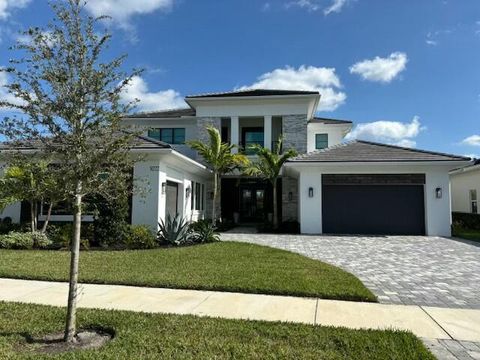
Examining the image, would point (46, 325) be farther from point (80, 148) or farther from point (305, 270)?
point (305, 270)

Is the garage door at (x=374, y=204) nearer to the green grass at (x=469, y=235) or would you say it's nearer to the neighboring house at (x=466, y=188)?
the green grass at (x=469, y=235)

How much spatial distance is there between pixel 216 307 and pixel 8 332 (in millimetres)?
2825

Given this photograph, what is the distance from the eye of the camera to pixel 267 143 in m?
22.4

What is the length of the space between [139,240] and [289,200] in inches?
453

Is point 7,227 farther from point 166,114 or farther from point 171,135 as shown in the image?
point 166,114

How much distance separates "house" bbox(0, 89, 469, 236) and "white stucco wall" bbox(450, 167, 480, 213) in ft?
20.3

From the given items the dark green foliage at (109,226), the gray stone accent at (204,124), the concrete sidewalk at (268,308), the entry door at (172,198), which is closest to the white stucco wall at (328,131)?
the gray stone accent at (204,124)

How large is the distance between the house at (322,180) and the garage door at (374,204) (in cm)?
4

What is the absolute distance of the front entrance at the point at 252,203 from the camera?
24172 mm

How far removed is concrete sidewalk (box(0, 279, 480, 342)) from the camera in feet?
16.5

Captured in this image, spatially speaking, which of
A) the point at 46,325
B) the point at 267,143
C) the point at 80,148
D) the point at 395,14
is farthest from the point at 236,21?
the point at 46,325

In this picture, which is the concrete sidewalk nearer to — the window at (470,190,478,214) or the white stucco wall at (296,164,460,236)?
the white stucco wall at (296,164,460,236)

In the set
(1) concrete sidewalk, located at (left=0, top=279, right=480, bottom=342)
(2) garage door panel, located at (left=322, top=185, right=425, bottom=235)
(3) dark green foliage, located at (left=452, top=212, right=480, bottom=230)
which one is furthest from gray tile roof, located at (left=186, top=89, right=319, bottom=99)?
(1) concrete sidewalk, located at (left=0, top=279, right=480, bottom=342)

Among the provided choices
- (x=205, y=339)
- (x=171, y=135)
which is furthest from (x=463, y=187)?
(x=205, y=339)
